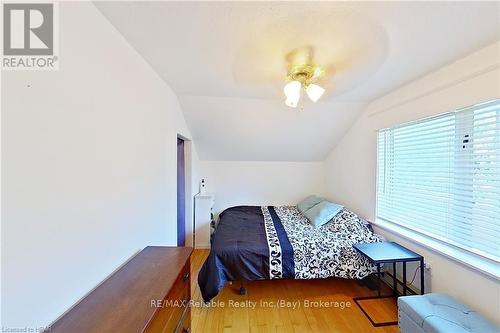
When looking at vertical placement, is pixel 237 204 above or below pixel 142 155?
below

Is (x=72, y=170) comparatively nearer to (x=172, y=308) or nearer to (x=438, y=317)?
(x=172, y=308)

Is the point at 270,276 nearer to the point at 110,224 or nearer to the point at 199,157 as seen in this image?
the point at 110,224

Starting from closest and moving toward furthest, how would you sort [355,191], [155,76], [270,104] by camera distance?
1. [155,76]
2. [270,104]
3. [355,191]

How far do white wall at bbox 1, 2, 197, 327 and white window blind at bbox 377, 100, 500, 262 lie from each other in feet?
8.58

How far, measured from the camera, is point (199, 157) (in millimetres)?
3994

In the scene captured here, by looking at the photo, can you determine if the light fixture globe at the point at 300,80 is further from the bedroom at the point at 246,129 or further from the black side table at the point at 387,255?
the black side table at the point at 387,255

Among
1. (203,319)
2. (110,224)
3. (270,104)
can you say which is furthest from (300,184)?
(110,224)

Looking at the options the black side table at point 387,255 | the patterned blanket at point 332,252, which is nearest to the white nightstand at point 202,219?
the patterned blanket at point 332,252

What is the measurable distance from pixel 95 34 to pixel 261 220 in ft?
9.05

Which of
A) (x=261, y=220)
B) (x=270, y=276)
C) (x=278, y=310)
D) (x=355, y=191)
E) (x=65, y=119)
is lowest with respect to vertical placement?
(x=278, y=310)

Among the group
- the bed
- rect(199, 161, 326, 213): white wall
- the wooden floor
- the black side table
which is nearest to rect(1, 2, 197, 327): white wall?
the bed

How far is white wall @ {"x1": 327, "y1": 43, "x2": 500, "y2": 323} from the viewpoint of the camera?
1537 mm

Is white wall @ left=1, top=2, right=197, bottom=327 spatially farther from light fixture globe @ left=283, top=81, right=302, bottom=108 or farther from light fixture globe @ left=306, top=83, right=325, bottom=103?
light fixture globe @ left=306, top=83, right=325, bottom=103

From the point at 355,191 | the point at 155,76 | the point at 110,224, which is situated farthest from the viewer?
the point at 355,191
